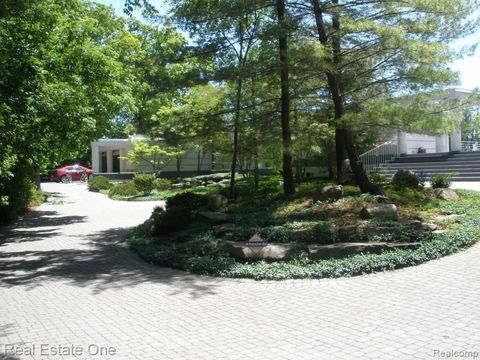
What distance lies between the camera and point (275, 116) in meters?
15.0

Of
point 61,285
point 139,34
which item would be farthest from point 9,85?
point 139,34

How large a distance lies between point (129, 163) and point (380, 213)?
3419cm

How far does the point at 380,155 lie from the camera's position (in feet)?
85.1

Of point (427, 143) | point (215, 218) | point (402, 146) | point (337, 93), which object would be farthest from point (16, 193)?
point (427, 143)

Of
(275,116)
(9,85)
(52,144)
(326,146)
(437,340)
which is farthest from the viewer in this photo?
(326,146)

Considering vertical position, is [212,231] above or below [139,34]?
below

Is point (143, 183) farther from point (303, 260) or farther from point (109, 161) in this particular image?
point (303, 260)

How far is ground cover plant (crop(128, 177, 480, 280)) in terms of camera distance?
8148mm

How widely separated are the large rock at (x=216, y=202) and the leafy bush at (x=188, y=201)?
314mm

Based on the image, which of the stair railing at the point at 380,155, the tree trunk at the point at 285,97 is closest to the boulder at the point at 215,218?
the tree trunk at the point at 285,97

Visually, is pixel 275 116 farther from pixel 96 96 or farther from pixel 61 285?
pixel 61 285

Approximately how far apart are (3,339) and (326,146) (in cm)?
1666

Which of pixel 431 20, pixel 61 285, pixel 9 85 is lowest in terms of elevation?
pixel 61 285

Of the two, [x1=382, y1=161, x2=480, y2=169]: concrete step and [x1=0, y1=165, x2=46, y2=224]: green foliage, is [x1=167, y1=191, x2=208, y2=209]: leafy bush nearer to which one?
[x1=0, y1=165, x2=46, y2=224]: green foliage
